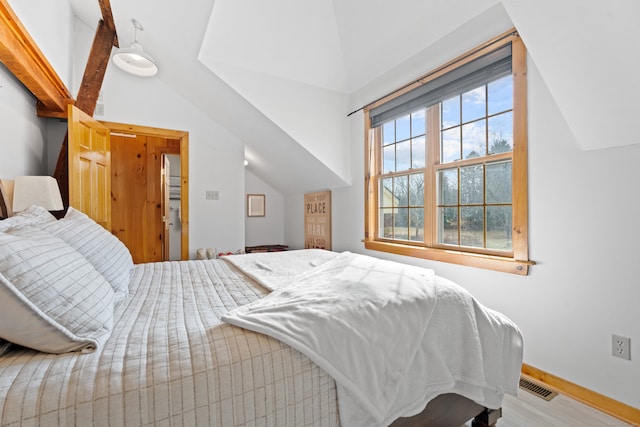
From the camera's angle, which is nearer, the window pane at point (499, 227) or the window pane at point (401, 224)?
the window pane at point (499, 227)

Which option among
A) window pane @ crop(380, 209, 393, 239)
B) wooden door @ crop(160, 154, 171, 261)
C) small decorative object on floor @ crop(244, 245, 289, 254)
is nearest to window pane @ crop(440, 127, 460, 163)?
window pane @ crop(380, 209, 393, 239)

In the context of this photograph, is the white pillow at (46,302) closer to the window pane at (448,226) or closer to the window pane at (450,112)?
the window pane at (448,226)

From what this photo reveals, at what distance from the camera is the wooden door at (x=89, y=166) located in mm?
2594

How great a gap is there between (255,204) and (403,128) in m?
3.44

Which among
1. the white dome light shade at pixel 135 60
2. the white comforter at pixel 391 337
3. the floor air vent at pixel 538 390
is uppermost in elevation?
the white dome light shade at pixel 135 60

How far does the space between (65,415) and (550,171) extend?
240 centimetres

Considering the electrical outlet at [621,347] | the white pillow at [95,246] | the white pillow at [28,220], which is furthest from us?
the electrical outlet at [621,347]

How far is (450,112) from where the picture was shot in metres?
2.61

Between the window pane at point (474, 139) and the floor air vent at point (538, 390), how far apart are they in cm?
157

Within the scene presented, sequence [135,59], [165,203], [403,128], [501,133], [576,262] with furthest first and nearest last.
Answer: [165,203], [403,128], [135,59], [501,133], [576,262]

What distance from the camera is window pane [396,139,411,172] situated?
3.03m

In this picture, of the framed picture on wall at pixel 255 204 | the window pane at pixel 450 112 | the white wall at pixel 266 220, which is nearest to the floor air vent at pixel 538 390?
the window pane at pixel 450 112

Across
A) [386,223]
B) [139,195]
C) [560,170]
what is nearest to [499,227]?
[560,170]

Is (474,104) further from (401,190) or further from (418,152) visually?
(401,190)
